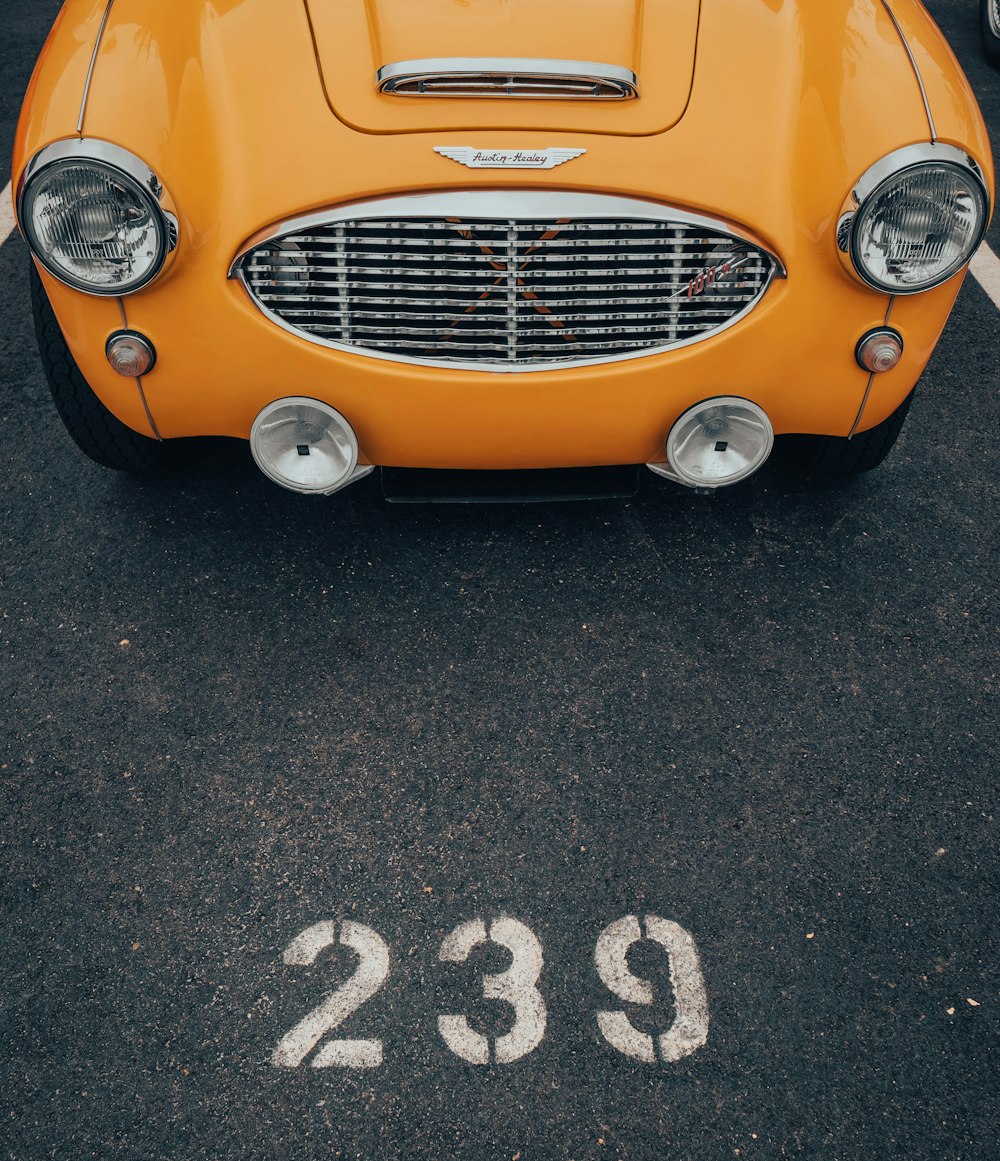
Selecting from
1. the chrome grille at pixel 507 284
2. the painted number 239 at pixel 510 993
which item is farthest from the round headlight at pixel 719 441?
the painted number 239 at pixel 510 993

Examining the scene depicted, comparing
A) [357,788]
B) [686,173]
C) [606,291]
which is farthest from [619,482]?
[357,788]

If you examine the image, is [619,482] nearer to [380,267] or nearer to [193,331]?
[380,267]

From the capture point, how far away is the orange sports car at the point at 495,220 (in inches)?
85.4

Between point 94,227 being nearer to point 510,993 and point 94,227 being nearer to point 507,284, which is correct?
point 507,284

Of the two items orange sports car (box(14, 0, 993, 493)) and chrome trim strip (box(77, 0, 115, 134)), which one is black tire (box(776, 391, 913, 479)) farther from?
chrome trim strip (box(77, 0, 115, 134))

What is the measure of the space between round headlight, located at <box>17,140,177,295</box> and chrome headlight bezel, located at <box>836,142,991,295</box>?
140 cm

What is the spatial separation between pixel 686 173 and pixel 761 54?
1.39 feet

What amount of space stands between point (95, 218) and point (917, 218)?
1696mm

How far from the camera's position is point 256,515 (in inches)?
115

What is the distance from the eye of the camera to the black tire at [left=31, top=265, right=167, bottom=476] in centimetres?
267

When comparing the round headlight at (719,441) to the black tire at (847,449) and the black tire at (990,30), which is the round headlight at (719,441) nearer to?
the black tire at (847,449)

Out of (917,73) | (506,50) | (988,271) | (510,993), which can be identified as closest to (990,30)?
(988,271)

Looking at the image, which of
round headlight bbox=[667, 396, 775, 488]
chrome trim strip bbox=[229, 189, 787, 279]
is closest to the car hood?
chrome trim strip bbox=[229, 189, 787, 279]

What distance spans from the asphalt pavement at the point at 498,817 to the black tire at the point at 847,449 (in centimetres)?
9
